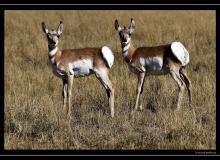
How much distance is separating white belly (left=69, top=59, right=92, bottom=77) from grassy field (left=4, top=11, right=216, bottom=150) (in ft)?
2.34

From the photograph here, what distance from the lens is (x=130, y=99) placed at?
10.1 m

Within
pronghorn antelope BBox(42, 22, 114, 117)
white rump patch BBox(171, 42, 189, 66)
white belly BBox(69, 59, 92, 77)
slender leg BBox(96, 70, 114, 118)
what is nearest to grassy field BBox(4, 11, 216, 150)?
slender leg BBox(96, 70, 114, 118)

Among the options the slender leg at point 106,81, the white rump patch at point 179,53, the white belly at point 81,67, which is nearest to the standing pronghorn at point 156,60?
the white rump patch at point 179,53

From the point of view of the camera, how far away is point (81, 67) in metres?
8.98

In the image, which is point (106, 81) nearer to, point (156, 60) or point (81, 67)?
point (81, 67)

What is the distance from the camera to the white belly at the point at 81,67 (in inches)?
353

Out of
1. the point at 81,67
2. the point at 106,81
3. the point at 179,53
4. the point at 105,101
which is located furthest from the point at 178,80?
the point at 81,67

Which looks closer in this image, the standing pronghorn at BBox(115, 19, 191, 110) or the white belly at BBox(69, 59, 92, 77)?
the white belly at BBox(69, 59, 92, 77)

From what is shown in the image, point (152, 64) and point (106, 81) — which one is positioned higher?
point (152, 64)

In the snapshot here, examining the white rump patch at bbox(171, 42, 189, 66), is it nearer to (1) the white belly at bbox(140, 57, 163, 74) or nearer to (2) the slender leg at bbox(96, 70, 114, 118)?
(1) the white belly at bbox(140, 57, 163, 74)

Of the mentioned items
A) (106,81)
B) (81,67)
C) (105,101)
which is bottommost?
(105,101)

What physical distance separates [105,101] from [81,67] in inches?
46.3

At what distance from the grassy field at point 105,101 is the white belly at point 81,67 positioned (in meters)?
0.71

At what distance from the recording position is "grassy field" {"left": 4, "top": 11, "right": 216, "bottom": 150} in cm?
797
